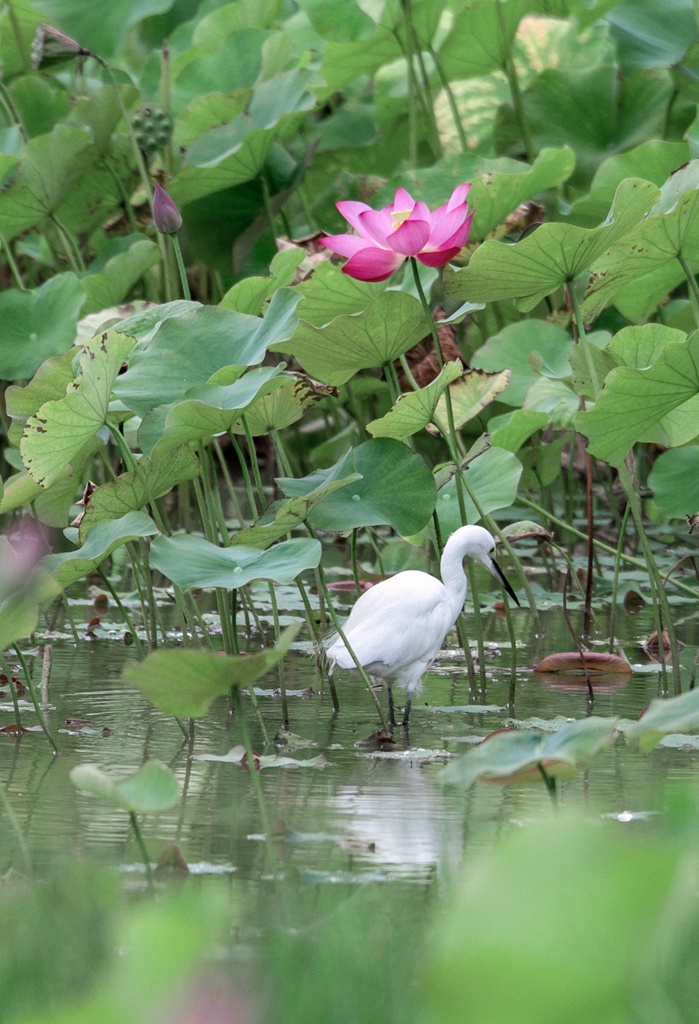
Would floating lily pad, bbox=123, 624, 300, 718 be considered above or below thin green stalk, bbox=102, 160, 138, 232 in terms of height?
above

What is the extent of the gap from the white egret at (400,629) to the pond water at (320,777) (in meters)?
0.10

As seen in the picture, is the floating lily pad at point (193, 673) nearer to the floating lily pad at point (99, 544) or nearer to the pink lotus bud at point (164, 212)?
the floating lily pad at point (99, 544)

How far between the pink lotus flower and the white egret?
0.58 metres

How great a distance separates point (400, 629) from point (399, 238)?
2.29 feet

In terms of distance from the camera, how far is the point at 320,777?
2062mm

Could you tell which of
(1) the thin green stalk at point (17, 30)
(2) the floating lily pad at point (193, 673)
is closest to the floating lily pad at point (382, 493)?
(2) the floating lily pad at point (193, 673)

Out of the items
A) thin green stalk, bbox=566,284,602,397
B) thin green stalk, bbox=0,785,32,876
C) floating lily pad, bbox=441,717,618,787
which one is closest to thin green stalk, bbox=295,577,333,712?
thin green stalk, bbox=566,284,602,397

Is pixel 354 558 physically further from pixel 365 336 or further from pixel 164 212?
pixel 164 212

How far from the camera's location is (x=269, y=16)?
15.2 feet

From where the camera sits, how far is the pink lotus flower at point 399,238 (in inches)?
95.6

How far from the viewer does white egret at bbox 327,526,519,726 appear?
94.8 inches

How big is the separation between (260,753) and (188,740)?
0.50ft

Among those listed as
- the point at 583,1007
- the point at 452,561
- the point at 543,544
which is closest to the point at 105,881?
the point at 583,1007

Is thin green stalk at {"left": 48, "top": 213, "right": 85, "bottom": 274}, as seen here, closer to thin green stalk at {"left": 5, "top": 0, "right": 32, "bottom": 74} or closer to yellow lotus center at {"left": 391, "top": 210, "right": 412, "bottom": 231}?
thin green stalk at {"left": 5, "top": 0, "right": 32, "bottom": 74}
